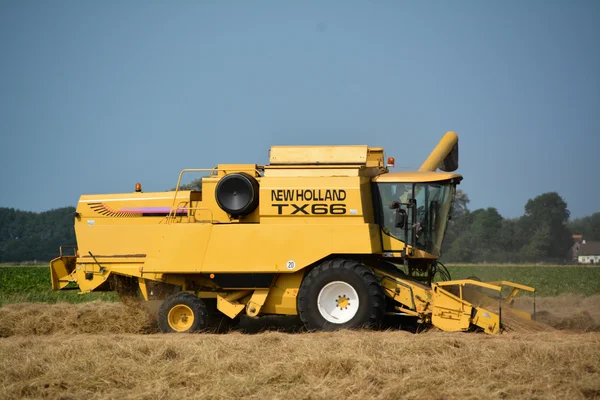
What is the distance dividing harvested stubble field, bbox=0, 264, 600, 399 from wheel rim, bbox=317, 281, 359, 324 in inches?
30.4

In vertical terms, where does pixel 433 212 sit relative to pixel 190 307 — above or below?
above

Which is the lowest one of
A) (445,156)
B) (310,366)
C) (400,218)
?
(310,366)

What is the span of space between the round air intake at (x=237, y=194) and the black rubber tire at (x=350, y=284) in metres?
1.57

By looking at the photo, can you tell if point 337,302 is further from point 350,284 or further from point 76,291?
point 76,291

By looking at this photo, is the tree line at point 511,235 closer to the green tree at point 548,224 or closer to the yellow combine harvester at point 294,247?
the green tree at point 548,224

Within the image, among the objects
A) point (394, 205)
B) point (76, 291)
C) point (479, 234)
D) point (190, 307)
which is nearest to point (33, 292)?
point (76, 291)

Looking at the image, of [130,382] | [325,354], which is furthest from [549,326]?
[130,382]

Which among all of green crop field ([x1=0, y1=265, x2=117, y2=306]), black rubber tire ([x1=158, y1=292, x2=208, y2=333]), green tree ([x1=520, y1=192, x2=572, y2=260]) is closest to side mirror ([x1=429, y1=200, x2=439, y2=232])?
black rubber tire ([x1=158, y1=292, x2=208, y2=333])

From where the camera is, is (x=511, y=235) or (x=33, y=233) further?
(x=33, y=233)

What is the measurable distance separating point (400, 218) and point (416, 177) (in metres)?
0.84

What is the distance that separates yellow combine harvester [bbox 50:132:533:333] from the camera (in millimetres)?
12398

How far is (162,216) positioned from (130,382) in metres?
5.27

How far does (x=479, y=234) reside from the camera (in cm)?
6575

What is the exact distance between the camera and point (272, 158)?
13211mm
